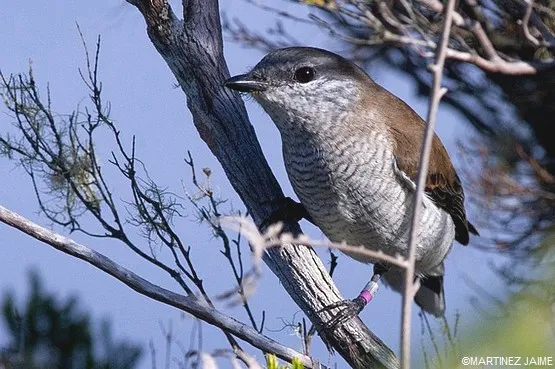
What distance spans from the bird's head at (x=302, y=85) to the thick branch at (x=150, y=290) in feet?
1.96

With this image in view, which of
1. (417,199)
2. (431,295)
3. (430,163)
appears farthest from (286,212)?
(417,199)

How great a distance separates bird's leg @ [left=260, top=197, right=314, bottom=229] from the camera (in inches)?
78.5

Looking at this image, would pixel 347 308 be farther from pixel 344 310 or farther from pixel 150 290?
pixel 150 290

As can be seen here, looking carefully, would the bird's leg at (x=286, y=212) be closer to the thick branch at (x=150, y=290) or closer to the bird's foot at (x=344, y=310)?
the bird's foot at (x=344, y=310)

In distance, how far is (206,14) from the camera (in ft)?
6.54

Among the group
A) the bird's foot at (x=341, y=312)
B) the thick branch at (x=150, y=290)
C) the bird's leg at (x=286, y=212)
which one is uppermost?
the bird's leg at (x=286, y=212)

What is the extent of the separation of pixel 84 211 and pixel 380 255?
1554mm

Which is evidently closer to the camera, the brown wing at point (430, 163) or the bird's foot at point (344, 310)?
the bird's foot at point (344, 310)

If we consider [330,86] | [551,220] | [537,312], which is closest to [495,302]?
[537,312]

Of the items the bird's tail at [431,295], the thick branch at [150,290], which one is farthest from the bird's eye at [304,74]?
the bird's tail at [431,295]

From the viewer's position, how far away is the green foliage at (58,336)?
250 cm

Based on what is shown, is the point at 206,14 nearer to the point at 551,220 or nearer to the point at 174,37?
the point at 174,37

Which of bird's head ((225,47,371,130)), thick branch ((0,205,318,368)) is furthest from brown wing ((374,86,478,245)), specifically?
thick branch ((0,205,318,368))

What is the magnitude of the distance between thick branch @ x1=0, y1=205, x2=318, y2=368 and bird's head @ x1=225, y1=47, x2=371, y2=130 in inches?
23.5
